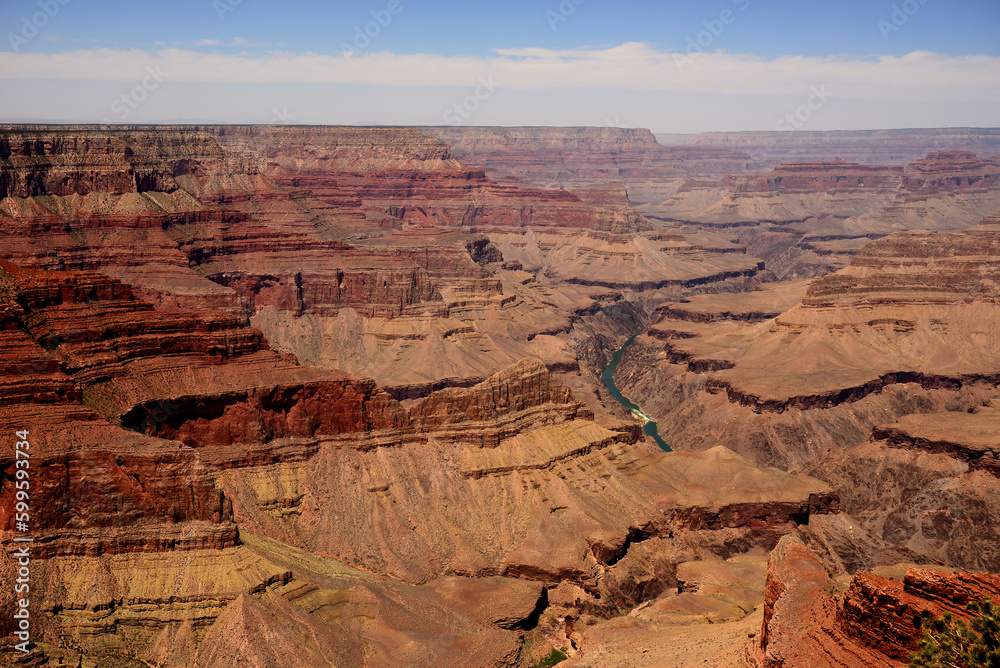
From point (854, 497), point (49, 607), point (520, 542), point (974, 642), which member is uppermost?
point (974, 642)

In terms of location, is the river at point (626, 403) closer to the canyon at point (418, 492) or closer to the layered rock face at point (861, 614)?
the canyon at point (418, 492)

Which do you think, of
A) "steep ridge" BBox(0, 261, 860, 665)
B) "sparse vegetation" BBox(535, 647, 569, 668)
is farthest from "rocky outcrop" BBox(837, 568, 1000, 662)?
"sparse vegetation" BBox(535, 647, 569, 668)

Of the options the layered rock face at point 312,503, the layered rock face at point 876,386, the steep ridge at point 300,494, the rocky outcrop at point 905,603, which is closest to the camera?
the rocky outcrop at point 905,603

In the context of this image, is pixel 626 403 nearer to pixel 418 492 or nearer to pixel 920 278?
pixel 920 278

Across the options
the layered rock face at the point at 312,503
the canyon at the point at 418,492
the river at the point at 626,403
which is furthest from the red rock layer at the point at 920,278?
the layered rock face at the point at 312,503

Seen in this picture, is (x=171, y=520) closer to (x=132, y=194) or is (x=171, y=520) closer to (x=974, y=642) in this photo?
(x=974, y=642)

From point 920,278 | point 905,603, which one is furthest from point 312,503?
point 920,278

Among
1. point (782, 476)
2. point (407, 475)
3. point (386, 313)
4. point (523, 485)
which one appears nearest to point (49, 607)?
point (407, 475)
